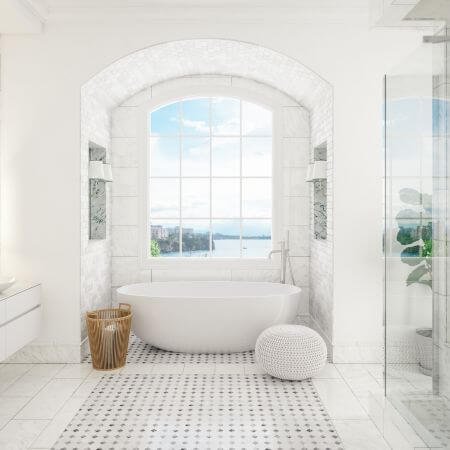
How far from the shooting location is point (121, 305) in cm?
440

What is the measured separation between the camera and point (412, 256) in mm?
2287

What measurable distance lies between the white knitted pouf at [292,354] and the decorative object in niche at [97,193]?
6.92 ft

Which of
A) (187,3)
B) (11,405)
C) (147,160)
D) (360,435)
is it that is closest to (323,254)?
(360,435)

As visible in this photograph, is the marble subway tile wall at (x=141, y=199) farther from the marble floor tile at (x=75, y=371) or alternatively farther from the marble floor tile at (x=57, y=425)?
the marble floor tile at (x=57, y=425)

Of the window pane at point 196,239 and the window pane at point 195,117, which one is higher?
the window pane at point 195,117

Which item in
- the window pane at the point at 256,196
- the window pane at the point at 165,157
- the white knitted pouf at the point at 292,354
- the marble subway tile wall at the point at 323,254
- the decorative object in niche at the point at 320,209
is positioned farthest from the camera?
the window pane at the point at 165,157

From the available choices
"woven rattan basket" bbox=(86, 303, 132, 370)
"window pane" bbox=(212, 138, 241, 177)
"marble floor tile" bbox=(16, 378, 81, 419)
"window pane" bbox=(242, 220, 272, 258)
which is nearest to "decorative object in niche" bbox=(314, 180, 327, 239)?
"window pane" bbox=(242, 220, 272, 258)

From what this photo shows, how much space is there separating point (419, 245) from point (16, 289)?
120 inches

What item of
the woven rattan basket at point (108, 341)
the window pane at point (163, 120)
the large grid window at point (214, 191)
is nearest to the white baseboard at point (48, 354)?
the woven rattan basket at point (108, 341)

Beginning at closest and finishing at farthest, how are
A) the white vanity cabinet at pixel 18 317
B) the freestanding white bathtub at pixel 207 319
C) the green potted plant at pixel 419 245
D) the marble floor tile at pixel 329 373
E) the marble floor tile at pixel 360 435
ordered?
the green potted plant at pixel 419 245, the marble floor tile at pixel 360 435, the white vanity cabinet at pixel 18 317, the marble floor tile at pixel 329 373, the freestanding white bathtub at pixel 207 319

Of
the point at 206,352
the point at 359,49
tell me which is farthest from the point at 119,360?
the point at 359,49

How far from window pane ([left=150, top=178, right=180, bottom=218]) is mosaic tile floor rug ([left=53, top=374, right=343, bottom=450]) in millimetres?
2275

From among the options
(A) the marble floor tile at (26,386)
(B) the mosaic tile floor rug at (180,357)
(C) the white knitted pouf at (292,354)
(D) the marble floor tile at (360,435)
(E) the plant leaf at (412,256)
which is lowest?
(D) the marble floor tile at (360,435)

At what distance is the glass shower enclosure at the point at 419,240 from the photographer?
2029 mm
